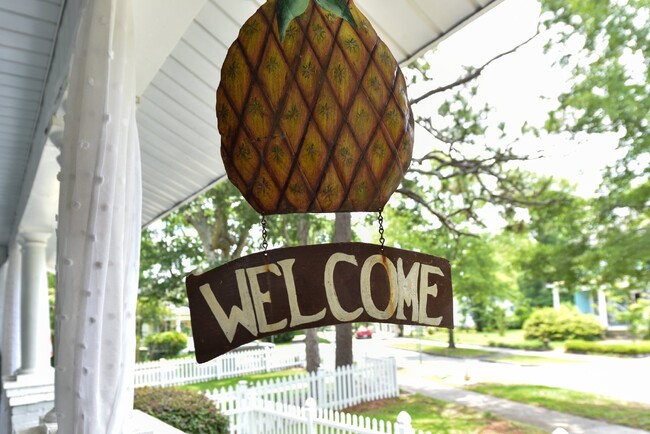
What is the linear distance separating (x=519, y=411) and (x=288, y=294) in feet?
30.1

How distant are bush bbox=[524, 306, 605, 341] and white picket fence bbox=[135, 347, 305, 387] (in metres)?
9.62

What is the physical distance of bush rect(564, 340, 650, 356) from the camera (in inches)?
628

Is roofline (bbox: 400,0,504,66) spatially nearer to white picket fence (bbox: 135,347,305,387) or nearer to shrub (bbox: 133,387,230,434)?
shrub (bbox: 133,387,230,434)

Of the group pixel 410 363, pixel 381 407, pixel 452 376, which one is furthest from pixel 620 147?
pixel 410 363

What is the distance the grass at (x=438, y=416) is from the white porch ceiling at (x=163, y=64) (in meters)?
5.82

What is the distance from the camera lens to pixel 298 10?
92cm

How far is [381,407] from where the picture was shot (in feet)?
30.4

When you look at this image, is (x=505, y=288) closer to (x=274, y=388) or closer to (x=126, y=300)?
(x=274, y=388)

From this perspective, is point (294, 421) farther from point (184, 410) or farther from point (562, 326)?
point (562, 326)

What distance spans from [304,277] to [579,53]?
8291 millimetres

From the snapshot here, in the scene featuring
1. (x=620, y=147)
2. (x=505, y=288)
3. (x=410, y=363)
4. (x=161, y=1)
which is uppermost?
(x=620, y=147)

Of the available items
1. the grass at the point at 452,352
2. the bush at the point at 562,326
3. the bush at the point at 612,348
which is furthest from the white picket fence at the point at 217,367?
the bush at the point at 562,326

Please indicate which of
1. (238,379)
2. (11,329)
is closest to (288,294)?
(11,329)

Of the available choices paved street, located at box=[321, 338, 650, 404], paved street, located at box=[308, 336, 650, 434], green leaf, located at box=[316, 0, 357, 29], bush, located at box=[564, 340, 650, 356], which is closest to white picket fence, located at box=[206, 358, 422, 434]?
paved street, located at box=[308, 336, 650, 434]
